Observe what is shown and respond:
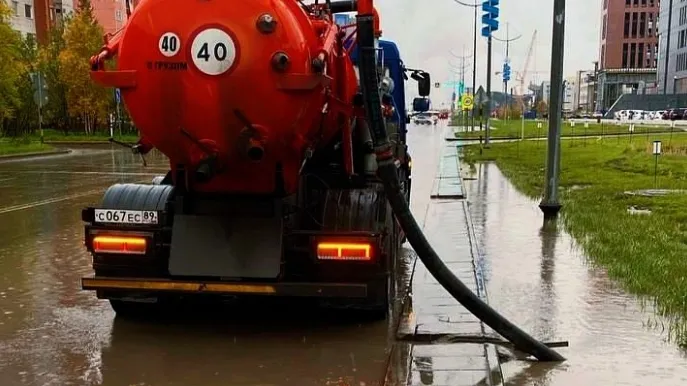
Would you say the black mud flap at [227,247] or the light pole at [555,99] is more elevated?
the light pole at [555,99]

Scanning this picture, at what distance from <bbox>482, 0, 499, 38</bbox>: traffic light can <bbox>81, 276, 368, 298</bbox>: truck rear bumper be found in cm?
2054

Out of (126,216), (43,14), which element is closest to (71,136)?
(43,14)

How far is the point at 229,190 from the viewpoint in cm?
574

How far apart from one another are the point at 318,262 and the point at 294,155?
0.88 m

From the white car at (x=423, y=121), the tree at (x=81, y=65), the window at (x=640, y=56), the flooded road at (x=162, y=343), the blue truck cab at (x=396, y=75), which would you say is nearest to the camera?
the flooded road at (x=162, y=343)

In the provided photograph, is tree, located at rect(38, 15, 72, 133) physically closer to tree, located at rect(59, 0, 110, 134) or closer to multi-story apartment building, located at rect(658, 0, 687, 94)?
tree, located at rect(59, 0, 110, 134)

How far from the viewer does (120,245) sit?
5820mm

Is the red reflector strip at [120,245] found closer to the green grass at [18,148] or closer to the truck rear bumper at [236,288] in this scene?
the truck rear bumper at [236,288]

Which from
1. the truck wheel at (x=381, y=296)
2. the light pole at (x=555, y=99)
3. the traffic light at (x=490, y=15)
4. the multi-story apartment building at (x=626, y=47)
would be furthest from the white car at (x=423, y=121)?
the truck wheel at (x=381, y=296)

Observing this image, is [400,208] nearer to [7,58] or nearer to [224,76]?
[224,76]

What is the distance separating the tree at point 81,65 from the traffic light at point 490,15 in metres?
27.0

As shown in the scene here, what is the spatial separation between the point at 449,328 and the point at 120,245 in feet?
9.31

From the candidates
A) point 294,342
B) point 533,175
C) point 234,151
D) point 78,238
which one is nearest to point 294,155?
point 234,151

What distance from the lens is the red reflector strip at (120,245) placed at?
228 inches
